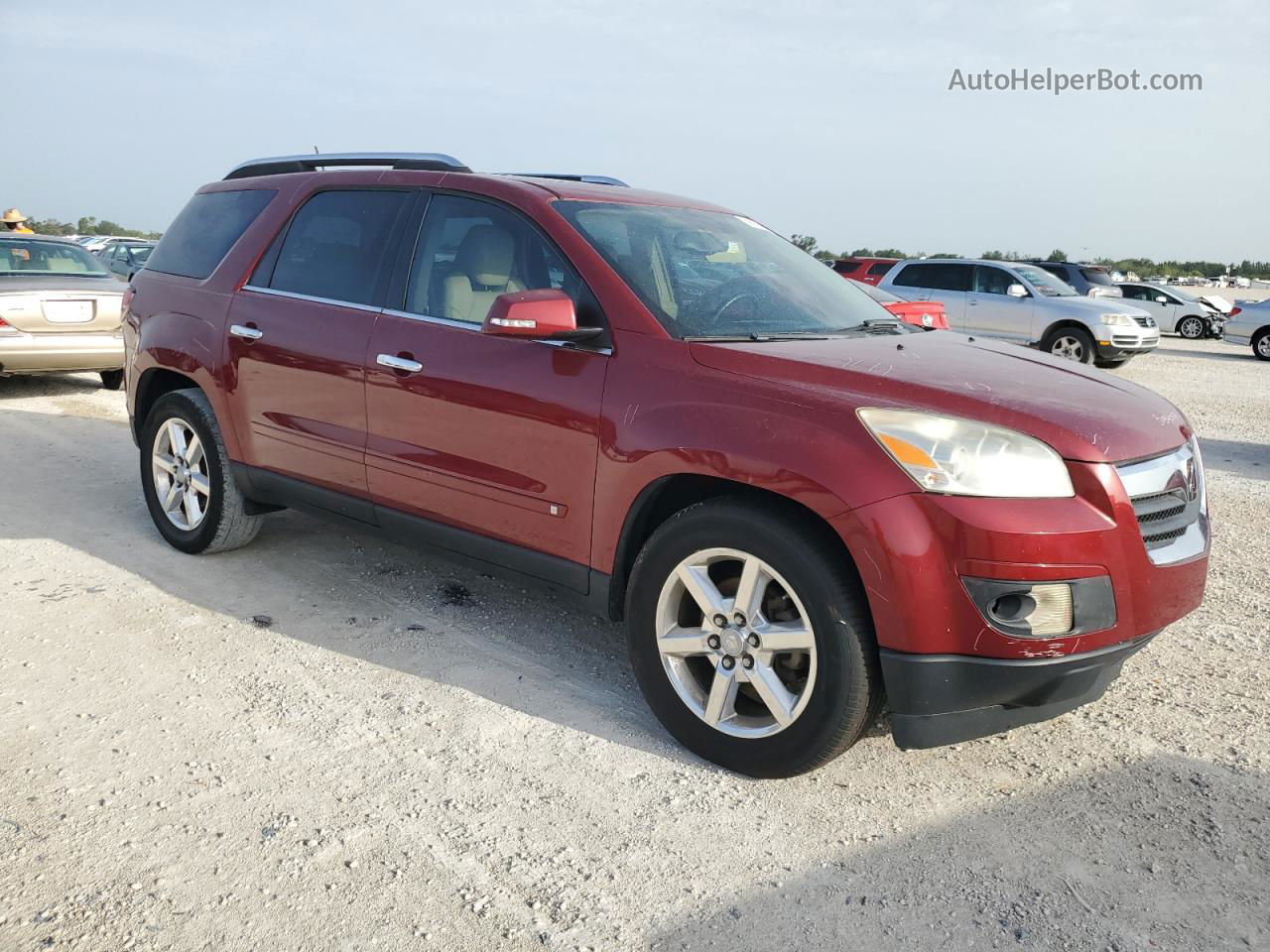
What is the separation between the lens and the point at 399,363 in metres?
3.95

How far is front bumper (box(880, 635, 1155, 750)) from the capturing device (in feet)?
9.14

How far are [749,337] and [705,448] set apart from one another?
0.55m

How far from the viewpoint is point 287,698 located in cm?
360

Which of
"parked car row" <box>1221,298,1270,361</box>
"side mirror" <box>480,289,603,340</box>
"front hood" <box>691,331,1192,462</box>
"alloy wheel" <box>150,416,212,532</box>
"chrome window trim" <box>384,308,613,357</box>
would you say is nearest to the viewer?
"front hood" <box>691,331,1192,462</box>

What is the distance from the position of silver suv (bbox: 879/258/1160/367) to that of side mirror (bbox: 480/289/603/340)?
45.3 feet

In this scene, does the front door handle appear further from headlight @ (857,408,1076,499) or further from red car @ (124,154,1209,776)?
headlight @ (857,408,1076,499)

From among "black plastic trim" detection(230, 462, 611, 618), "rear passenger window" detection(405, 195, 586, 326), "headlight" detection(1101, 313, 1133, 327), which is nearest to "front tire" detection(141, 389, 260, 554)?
"black plastic trim" detection(230, 462, 611, 618)

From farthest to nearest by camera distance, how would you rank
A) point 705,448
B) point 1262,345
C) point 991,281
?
point 1262,345, point 991,281, point 705,448

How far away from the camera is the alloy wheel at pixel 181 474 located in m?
5.01

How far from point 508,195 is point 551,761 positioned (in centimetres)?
201

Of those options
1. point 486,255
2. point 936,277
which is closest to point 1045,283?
point 936,277

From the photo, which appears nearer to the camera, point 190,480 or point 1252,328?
point 190,480

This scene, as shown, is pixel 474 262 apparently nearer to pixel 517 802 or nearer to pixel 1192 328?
pixel 517 802

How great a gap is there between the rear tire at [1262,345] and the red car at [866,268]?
6963mm
